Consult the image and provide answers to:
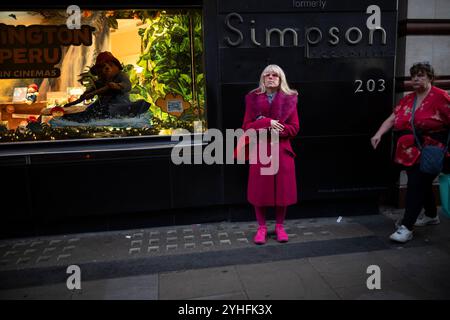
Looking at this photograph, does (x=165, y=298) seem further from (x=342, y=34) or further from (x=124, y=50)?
(x=342, y=34)

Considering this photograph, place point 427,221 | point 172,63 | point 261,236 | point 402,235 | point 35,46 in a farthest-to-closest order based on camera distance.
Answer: point 172,63
point 427,221
point 35,46
point 261,236
point 402,235

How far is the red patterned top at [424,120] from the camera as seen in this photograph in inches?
178

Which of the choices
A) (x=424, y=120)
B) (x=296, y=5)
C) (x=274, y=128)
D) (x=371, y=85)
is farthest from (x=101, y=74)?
(x=424, y=120)

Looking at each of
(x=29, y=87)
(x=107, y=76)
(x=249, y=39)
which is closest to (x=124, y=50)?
(x=107, y=76)

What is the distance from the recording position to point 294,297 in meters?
3.66

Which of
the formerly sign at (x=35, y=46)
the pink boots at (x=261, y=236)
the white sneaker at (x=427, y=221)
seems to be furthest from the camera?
the white sneaker at (x=427, y=221)

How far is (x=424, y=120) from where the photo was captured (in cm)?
456

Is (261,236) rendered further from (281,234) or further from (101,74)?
(101,74)

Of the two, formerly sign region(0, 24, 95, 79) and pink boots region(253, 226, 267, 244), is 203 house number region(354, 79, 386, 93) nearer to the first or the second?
pink boots region(253, 226, 267, 244)

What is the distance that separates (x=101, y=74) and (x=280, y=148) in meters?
2.44

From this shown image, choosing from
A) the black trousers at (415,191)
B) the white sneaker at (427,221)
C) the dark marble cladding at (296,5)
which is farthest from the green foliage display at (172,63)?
the white sneaker at (427,221)

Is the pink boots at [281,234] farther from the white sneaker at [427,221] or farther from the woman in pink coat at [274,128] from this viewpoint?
the white sneaker at [427,221]
